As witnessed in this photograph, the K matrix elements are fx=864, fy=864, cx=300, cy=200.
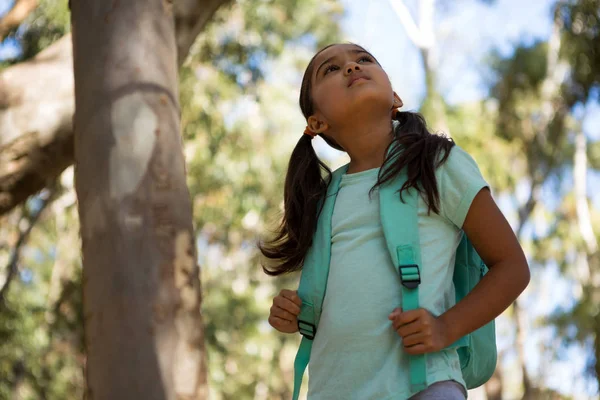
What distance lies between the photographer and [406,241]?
194 cm

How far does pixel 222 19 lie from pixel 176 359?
5.99m

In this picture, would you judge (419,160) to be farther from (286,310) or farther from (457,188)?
(286,310)

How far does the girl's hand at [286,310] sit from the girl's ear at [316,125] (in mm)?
500

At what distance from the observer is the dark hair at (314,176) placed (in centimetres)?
202

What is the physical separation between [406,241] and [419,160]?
222 mm

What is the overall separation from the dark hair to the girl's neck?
3cm

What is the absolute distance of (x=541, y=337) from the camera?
64.6 feet

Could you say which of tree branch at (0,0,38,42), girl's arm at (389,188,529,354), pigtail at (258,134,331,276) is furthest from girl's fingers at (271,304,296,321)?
tree branch at (0,0,38,42)

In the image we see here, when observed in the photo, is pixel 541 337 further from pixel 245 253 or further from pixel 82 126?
pixel 82 126

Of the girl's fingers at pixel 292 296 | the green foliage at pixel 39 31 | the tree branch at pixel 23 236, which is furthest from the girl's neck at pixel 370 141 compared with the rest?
the tree branch at pixel 23 236

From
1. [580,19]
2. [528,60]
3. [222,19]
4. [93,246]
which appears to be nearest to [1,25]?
[222,19]

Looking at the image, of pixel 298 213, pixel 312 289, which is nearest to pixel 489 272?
pixel 312 289

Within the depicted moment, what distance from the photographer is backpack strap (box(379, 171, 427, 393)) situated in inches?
72.4

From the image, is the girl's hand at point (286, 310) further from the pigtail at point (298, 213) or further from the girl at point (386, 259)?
the pigtail at point (298, 213)
